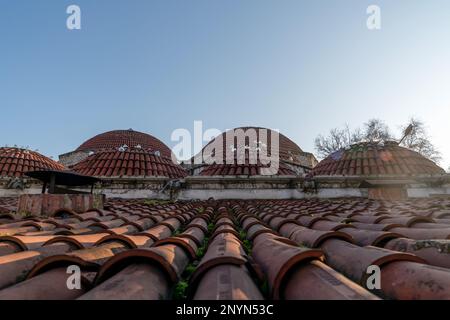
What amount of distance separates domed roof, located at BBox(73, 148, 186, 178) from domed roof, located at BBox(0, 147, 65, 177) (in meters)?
2.32

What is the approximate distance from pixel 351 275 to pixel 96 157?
14299mm

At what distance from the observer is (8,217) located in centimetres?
445

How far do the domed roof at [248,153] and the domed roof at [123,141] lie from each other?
6.41 metres

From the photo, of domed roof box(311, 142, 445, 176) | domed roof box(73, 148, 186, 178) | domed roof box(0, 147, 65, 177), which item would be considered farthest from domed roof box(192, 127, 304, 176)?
domed roof box(0, 147, 65, 177)

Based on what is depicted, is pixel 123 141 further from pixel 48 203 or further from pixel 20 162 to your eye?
pixel 48 203

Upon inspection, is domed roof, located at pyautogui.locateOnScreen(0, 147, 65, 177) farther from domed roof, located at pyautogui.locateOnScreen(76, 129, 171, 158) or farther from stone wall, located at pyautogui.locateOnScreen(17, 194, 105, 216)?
stone wall, located at pyautogui.locateOnScreen(17, 194, 105, 216)

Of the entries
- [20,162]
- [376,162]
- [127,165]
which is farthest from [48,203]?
[376,162]

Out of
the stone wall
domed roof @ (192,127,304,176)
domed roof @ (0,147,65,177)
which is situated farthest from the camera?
domed roof @ (0,147,65,177)

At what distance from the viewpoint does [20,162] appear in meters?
14.2

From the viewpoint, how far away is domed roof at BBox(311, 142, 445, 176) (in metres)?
12.2

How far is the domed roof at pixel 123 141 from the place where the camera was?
23.4 m

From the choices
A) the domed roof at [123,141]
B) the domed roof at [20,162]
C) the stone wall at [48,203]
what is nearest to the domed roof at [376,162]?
the stone wall at [48,203]
